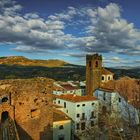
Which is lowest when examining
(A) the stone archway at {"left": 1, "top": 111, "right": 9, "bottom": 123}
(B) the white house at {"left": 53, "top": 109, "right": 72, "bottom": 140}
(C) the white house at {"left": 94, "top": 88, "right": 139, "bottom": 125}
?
(B) the white house at {"left": 53, "top": 109, "right": 72, "bottom": 140}

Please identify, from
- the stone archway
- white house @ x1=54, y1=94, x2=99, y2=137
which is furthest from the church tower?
the stone archway

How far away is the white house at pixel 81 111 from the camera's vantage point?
40.6 metres

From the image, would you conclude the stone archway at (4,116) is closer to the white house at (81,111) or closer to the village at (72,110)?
the village at (72,110)

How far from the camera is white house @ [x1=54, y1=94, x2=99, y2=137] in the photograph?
133ft

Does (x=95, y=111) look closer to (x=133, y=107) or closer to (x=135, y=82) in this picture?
(x=133, y=107)

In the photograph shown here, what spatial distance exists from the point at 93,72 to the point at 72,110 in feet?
37.5

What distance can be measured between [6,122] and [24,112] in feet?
4.66

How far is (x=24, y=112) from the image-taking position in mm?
18562

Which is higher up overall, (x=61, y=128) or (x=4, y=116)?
(x=4, y=116)

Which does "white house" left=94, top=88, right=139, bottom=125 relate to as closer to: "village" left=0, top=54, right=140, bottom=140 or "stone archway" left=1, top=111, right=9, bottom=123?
"village" left=0, top=54, right=140, bottom=140

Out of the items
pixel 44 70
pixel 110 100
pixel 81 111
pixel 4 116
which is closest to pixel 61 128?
pixel 81 111

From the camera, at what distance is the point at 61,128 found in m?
33.2

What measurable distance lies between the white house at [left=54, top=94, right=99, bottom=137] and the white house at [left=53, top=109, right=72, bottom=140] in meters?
5.80

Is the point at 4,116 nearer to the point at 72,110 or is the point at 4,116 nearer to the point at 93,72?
the point at 72,110
